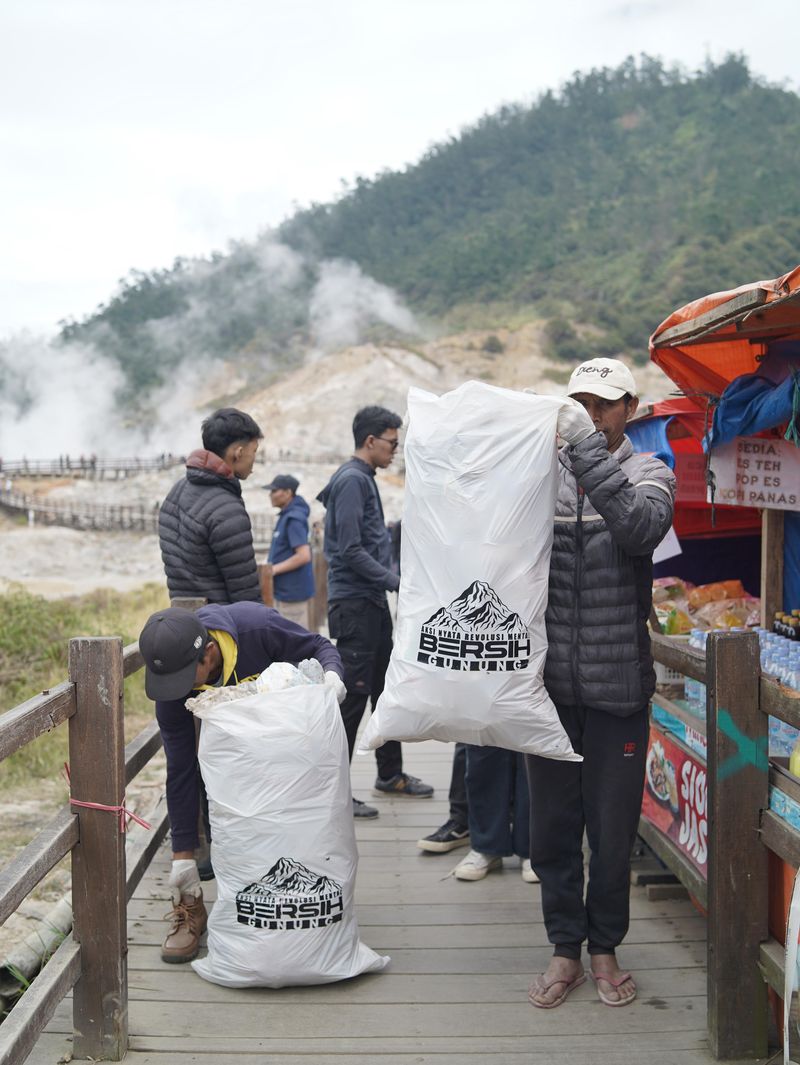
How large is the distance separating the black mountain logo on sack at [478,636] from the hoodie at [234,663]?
1.97ft

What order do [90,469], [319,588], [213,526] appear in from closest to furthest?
[213,526], [319,588], [90,469]

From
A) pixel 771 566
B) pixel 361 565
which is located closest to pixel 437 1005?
pixel 361 565

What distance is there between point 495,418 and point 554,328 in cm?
5583

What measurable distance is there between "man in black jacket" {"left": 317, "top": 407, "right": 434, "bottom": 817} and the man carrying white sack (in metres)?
1.22

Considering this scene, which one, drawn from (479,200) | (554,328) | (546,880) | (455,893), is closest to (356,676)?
(455,893)

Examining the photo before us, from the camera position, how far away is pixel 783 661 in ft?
12.7

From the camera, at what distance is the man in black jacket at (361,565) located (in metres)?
4.67

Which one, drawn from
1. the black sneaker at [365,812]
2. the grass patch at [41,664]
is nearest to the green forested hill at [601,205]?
the grass patch at [41,664]

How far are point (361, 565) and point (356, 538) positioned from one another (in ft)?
0.39

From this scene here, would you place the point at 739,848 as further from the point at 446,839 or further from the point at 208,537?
the point at 208,537

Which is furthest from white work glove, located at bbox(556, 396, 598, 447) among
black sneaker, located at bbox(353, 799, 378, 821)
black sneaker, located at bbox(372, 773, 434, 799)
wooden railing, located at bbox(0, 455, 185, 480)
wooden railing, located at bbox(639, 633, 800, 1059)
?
wooden railing, located at bbox(0, 455, 185, 480)

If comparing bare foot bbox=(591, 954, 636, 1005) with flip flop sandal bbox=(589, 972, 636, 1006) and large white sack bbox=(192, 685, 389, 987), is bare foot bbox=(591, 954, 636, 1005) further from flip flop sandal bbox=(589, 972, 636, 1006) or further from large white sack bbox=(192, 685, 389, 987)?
large white sack bbox=(192, 685, 389, 987)

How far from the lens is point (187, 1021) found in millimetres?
2965

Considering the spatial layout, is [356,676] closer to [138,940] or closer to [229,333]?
[138,940]
